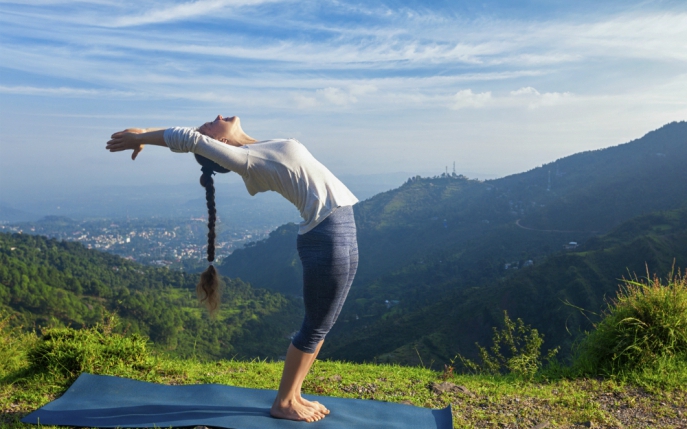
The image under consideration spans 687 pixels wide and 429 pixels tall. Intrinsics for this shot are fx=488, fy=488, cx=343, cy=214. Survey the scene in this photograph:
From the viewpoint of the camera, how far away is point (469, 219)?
7075 centimetres

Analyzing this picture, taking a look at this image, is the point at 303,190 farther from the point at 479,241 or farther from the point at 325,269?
the point at 479,241

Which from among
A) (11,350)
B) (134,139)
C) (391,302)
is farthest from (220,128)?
(391,302)

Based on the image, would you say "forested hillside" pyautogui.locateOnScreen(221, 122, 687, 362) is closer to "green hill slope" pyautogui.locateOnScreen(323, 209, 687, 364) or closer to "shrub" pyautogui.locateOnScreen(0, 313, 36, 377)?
"green hill slope" pyautogui.locateOnScreen(323, 209, 687, 364)

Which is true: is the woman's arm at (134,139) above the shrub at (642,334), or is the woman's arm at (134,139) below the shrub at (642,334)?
above

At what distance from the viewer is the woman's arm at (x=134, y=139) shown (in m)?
2.47

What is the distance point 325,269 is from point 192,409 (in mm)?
1228

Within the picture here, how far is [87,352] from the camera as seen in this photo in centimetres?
358

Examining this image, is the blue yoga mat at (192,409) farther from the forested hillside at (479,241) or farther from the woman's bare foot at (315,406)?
the forested hillside at (479,241)

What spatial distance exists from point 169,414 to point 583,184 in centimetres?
7205

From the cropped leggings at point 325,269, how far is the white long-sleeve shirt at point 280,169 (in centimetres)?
6

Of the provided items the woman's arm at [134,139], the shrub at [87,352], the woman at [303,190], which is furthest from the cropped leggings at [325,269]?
the shrub at [87,352]

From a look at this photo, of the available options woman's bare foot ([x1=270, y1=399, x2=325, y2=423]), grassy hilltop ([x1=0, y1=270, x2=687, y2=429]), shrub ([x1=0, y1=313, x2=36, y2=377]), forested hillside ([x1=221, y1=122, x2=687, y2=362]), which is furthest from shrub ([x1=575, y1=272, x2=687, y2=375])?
forested hillside ([x1=221, y1=122, x2=687, y2=362])

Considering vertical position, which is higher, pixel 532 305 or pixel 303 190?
pixel 303 190

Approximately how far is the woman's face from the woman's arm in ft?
0.76
